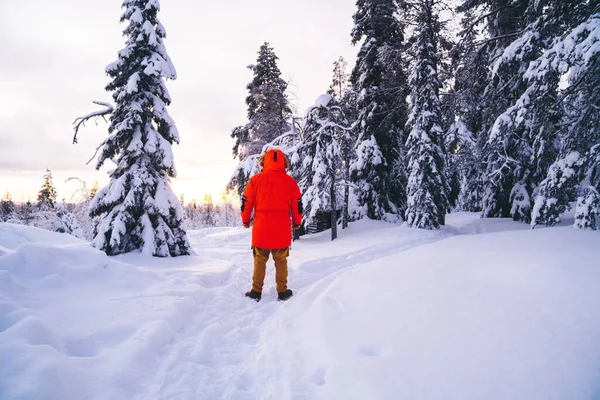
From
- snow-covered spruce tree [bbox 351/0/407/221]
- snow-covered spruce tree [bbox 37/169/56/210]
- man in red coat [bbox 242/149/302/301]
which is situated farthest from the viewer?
snow-covered spruce tree [bbox 37/169/56/210]

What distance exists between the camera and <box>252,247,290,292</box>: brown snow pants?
4773 millimetres

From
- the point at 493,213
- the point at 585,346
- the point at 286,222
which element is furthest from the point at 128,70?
the point at 493,213

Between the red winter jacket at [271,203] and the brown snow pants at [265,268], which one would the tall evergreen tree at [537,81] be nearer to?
the red winter jacket at [271,203]

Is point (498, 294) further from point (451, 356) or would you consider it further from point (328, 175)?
point (328, 175)

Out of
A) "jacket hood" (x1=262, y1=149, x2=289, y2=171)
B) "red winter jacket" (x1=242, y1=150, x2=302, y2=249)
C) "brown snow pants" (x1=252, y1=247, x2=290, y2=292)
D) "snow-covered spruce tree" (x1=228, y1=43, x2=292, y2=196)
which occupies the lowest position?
"brown snow pants" (x1=252, y1=247, x2=290, y2=292)

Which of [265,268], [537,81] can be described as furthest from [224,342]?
[537,81]

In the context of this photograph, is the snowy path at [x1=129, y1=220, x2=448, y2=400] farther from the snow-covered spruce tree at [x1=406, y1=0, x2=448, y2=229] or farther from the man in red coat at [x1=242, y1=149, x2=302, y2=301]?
the snow-covered spruce tree at [x1=406, y1=0, x2=448, y2=229]

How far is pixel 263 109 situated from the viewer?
18.1 m

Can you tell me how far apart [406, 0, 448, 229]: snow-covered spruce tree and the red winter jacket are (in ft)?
31.7

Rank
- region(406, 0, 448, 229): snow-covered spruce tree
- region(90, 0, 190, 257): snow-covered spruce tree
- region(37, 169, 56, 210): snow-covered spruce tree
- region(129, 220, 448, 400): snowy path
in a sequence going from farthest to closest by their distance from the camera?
region(37, 169, 56, 210): snow-covered spruce tree < region(406, 0, 448, 229): snow-covered spruce tree < region(90, 0, 190, 257): snow-covered spruce tree < region(129, 220, 448, 400): snowy path

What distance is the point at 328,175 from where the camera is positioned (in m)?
12.4

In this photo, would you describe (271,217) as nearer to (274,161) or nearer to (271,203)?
(271,203)

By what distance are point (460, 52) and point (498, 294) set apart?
10.4m

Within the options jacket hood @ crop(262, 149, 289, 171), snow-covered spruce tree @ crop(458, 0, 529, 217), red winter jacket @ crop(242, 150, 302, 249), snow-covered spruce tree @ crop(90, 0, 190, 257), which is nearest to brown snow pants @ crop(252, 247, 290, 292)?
red winter jacket @ crop(242, 150, 302, 249)
